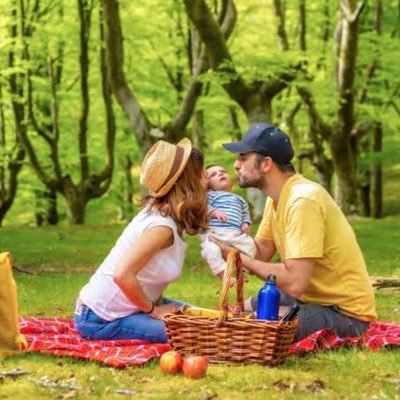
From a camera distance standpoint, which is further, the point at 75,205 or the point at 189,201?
the point at 75,205

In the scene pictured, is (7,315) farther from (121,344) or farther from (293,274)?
(293,274)

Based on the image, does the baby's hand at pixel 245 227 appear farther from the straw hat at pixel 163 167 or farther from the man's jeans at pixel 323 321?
the straw hat at pixel 163 167

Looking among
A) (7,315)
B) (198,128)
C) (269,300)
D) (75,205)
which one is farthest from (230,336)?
(198,128)

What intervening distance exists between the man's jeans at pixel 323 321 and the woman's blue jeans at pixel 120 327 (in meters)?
1.01

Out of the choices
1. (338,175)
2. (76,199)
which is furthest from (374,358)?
(76,199)

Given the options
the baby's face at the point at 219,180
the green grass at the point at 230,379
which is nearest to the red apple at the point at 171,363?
the green grass at the point at 230,379

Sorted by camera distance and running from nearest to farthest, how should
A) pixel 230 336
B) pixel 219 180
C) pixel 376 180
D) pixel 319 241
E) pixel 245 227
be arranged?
pixel 230 336
pixel 319 241
pixel 245 227
pixel 219 180
pixel 376 180

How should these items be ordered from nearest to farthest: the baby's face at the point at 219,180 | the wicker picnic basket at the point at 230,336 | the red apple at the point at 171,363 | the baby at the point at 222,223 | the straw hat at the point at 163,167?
the red apple at the point at 171,363, the wicker picnic basket at the point at 230,336, the straw hat at the point at 163,167, the baby at the point at 222,223, the baby's face at the point at 219,180

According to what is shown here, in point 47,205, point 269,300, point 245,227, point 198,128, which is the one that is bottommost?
point 47,205

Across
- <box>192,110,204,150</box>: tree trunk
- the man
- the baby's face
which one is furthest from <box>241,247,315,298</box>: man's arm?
<box>192,110,204,150</box>: tree trunk

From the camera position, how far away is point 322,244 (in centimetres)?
629

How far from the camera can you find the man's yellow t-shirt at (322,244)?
246 inches

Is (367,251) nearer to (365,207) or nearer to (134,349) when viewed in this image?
(134,349)

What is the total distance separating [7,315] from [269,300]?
188 cm
